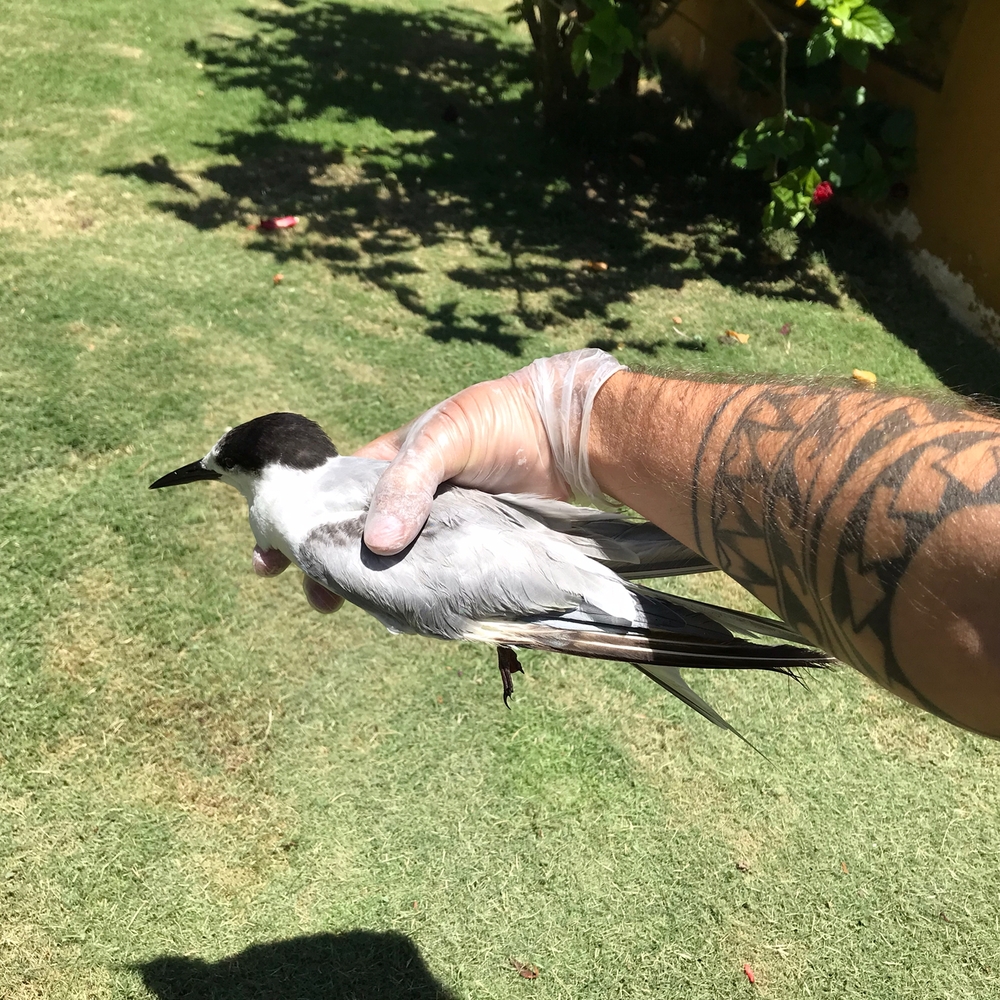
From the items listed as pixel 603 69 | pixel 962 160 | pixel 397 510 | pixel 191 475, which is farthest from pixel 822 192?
pixel 397 510

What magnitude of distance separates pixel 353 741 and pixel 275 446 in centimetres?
161

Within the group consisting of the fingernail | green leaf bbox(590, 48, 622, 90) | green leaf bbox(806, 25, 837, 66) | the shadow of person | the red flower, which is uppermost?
green leaf bbox(806, 25, 837, 66)

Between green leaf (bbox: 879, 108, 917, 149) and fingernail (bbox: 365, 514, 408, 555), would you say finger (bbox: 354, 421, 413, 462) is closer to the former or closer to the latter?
fingernail (bbox: 365, 514, 408, 555)

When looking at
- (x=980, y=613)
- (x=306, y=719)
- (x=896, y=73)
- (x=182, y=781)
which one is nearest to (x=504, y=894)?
(x=306, y=719)

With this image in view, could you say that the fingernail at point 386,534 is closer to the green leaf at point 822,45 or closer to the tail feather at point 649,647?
the tail feather at point 649,647

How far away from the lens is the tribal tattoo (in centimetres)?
126

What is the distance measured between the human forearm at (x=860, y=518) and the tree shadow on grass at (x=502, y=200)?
3.93 m

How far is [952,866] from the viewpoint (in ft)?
10.7

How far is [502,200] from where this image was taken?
727 centimetres

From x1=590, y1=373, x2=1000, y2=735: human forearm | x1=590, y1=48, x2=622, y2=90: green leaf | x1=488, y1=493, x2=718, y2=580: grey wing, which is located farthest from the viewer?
x1=590, y1=48, x2=622, y2=90: green leaf

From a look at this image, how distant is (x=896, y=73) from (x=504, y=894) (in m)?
6.74

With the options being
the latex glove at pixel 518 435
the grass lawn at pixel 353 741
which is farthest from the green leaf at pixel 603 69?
the latex glove at pixel 518 435

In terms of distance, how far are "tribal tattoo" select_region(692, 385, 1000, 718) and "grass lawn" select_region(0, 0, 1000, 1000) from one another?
1.98 metres

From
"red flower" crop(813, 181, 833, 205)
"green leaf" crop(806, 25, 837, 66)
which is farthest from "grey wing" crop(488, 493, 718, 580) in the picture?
"red flower" crop(813, 181, 833, 205)
